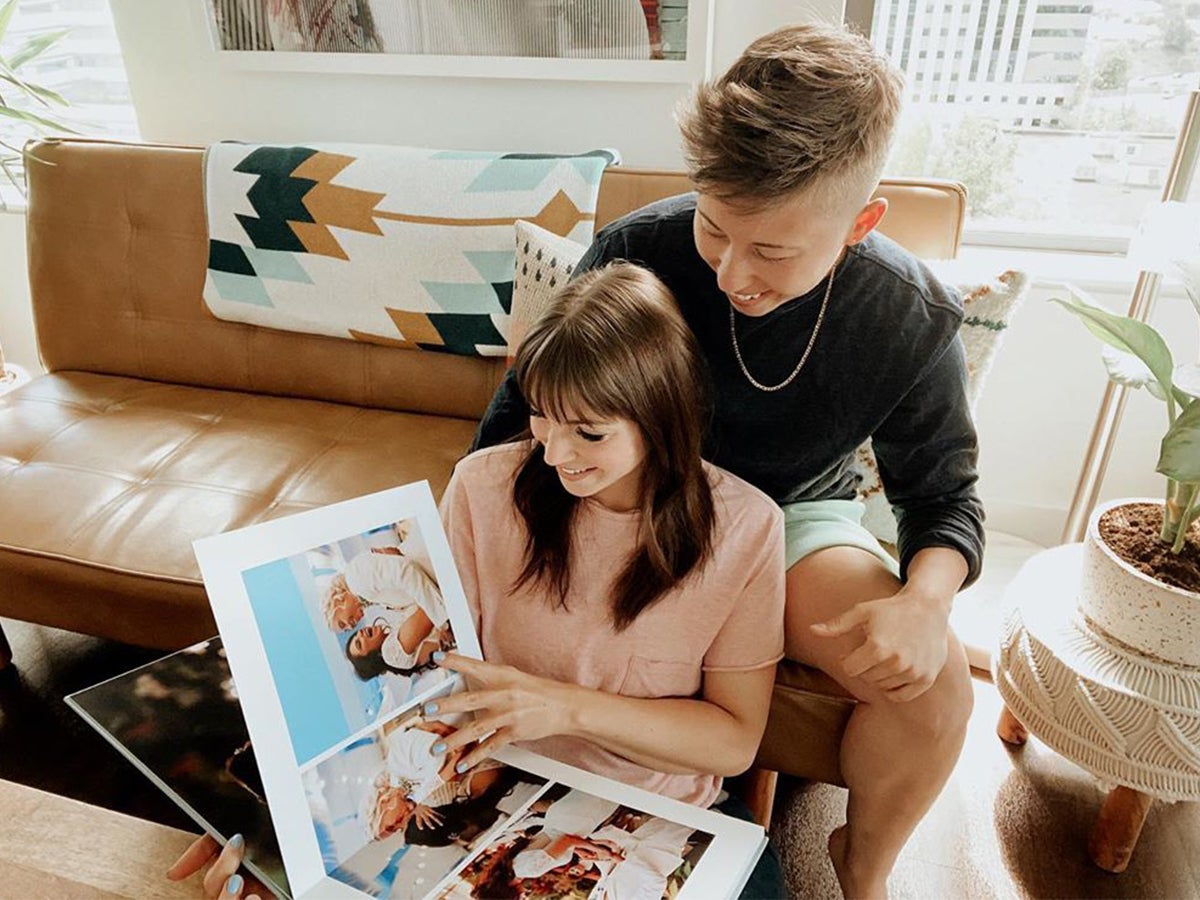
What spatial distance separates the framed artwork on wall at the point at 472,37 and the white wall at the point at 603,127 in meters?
0.05

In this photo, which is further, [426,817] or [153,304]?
[153,304]

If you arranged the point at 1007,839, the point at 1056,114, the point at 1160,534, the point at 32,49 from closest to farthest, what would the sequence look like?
the point at 1160,534, the point at 1007,839, the point at 1056,114, the point at 32,49

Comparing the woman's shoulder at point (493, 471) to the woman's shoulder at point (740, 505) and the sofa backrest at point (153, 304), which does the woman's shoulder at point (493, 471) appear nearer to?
the woman's shoulder at point (740, 505)

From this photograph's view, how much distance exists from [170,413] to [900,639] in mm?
1446

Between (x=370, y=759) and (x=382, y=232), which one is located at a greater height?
(x=382, y=232)

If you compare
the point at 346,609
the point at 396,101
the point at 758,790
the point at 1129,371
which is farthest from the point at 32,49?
the point at 1129,371

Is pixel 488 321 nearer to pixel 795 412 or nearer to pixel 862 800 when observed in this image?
pixel 795 412

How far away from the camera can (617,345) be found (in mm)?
854

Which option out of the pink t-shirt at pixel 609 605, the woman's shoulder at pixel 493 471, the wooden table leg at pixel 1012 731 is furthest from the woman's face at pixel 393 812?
the wooden table leg at pixel 1012 731

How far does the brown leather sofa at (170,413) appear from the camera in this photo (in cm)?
141

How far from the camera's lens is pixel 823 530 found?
3.78 feet

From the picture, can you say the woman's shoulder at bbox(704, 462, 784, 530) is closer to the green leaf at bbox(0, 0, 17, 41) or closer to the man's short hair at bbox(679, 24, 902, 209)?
the man's short hair at bbox(679, 24, 902, 209)

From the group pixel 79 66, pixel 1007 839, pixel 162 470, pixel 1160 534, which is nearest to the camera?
pixel 1160 534

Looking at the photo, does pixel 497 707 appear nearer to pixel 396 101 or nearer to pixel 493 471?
pixel 493 471
